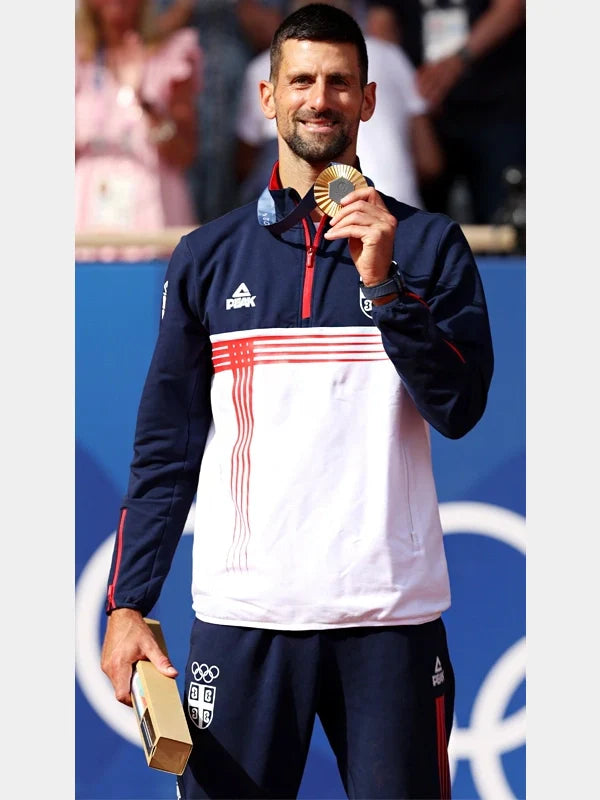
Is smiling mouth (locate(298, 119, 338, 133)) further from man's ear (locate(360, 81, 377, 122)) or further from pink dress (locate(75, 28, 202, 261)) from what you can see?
pink dress (locate(75, 28, 202, 261))

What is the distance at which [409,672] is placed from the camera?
9.16ft

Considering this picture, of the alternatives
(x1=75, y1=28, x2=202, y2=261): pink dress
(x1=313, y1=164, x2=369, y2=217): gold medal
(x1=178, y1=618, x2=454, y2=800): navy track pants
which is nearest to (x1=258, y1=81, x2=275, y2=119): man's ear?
(x1=313, y1=164, x2=369, y2=217): gold medal

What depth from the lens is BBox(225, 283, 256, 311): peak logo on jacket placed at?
291cm

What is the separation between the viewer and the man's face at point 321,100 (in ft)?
9.35

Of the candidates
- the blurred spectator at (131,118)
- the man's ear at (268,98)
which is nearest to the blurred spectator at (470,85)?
the blurred spectator at (131,118)

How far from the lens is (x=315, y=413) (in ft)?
9.26

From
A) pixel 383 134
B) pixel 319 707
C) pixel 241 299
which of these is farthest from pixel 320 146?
pixel 383 134

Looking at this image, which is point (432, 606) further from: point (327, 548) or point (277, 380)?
point (277, 380)

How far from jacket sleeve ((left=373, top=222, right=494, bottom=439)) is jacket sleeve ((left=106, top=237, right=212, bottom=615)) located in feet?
1.82

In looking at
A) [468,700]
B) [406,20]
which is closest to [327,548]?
[468,700]

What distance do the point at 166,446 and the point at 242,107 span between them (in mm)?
3353

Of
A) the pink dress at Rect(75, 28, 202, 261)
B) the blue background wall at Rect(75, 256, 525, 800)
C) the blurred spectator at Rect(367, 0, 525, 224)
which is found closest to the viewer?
the blue background wall at Rect(75, 256, 525, 800)

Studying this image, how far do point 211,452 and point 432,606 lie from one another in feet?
2.07

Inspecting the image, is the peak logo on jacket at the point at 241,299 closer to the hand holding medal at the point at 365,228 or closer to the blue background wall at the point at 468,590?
the hand holding medal at the point at 365,228
